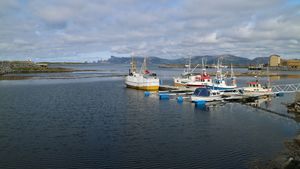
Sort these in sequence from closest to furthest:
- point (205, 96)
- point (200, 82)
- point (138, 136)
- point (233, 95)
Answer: point (138, 136)
point (205, 96)
point (233, 95)
point (200, 82)

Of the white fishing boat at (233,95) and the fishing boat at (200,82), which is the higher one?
the fishing boat at (200,82)

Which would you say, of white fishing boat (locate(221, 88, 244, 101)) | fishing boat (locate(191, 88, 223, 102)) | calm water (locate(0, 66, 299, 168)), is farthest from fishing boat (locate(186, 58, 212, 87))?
calm water (locate(0, 66, 299, 168))

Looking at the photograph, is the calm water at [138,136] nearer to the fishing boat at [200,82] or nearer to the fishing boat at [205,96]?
the fishing boat at [205,96]

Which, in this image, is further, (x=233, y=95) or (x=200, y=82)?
(x=200, y=82)

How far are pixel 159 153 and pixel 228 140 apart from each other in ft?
22.2

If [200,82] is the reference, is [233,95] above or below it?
below

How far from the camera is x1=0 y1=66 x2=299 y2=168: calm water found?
2167 cm

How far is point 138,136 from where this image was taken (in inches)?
1102

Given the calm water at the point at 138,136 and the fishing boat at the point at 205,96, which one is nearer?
the calm water at the point at 138,136

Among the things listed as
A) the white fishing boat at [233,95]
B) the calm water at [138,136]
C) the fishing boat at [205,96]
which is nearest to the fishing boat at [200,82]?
the white fishing boat at [233,95]

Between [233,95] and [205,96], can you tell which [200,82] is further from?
[205,96]

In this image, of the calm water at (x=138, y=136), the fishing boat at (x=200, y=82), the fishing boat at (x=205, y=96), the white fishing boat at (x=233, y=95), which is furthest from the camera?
the fishing boat at (x=200, y=82)

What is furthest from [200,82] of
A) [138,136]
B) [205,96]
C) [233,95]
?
[138,136]

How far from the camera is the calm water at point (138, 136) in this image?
2167 cm
